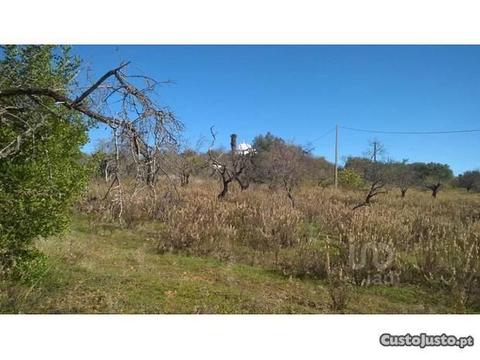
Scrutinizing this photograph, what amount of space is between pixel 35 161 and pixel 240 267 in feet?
14.8

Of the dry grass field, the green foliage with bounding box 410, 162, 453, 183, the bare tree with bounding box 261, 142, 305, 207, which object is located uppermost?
the green foliage with bounding box 410, 162, 453, 183

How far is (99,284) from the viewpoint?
6816 millimetres

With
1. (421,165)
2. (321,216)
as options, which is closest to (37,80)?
(321,216)

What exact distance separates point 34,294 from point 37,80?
9.74ft

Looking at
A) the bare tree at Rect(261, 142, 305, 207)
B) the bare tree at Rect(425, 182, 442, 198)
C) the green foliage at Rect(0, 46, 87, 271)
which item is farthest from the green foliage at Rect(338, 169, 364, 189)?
the green foliage at Rect(0, 46, 87, 271)

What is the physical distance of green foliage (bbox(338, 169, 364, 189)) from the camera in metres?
27.0

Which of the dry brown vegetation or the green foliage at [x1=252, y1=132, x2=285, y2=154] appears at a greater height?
the green foliage at [x1=252, y1=132, x2=285, y2=154]

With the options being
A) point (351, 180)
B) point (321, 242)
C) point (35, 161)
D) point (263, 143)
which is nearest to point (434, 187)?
point (351, 180)

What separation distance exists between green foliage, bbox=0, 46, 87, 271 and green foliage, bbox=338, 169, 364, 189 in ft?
73.9

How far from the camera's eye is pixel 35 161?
19.1ft

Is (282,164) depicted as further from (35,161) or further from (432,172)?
(432,172)

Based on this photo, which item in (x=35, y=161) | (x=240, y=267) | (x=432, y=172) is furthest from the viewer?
(x=432, y=172)

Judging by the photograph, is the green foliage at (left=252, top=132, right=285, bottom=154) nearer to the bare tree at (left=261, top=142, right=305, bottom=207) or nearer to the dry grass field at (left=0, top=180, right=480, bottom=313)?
the bare tree at (left=261, top=142, right=305, bottom=207)

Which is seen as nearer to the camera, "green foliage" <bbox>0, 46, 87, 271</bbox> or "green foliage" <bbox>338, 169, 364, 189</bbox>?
"green foliage" <bbox>0, 46, 87, 271</bbox>
